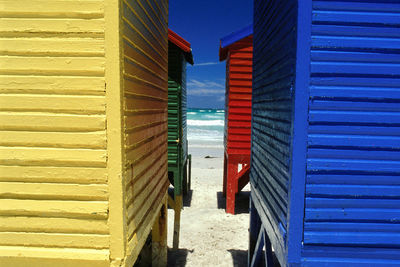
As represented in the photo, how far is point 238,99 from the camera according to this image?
933cm

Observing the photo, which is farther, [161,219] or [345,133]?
[161,219]

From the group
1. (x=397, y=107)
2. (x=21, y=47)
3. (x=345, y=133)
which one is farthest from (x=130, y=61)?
(x=397, y=107)

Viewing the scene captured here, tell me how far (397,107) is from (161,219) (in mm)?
4679

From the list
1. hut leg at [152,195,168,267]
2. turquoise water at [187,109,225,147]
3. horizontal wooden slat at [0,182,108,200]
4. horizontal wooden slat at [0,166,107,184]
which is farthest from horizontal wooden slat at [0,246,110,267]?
turquoise water at [187,109,225,147]

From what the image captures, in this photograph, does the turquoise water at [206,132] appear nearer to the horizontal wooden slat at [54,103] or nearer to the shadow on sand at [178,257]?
the shadow on sand at [178,257]

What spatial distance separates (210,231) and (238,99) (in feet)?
14.9

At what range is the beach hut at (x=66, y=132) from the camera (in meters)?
2.54

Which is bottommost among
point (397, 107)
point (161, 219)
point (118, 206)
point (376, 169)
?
point (161, 219)

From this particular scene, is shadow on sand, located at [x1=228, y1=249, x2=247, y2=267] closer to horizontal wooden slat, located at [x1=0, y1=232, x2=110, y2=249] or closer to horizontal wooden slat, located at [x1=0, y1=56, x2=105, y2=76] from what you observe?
horizontal wooden slat, located at [x1=0, y1=232, x2=110, y2=249]

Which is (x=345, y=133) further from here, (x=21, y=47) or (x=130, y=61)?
(x=21, y=47)

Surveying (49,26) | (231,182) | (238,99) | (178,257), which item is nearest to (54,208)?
(49,26)

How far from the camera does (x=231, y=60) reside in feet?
30.1

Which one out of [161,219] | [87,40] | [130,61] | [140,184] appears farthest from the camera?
[161,219]

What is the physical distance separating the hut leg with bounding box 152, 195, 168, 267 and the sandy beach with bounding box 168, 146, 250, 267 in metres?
0.60
